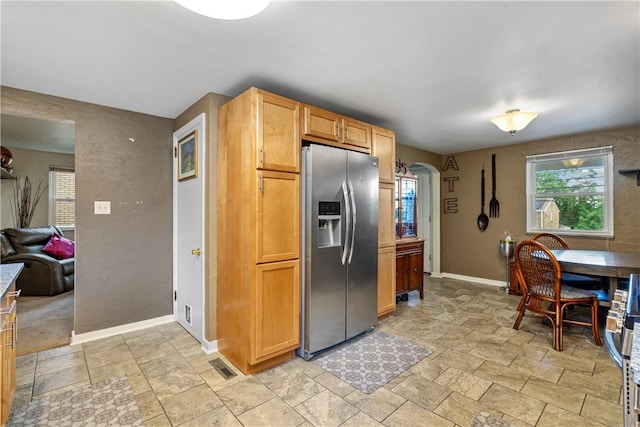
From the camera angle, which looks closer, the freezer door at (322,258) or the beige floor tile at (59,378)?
the beige floor tile at (59,378)

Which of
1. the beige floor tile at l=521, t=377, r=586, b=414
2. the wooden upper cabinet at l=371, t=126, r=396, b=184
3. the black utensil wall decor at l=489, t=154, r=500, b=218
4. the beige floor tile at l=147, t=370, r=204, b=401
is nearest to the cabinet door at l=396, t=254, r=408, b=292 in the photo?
the wooden upper cabinet at l=371, t=126, r=396, b=184

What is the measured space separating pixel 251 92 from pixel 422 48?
1.25 m

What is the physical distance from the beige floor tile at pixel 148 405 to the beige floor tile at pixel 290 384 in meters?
0.67

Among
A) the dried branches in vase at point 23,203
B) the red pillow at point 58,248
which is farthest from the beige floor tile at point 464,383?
the dried branches in vase at point 23,203

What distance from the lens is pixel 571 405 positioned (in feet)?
6.18

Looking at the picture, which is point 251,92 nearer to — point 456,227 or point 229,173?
point 229,173

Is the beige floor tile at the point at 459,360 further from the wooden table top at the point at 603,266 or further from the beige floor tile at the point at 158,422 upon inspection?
the beige floor tile at the point at 158,422

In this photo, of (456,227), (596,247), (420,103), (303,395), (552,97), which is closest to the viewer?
(303,395)

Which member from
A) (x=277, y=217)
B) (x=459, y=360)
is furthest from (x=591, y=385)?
(x=277, y=217)

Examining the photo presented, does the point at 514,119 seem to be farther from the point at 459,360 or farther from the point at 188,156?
the point at 188,156

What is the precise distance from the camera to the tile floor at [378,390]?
5.87ft

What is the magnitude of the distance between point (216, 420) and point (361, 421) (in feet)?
2.85

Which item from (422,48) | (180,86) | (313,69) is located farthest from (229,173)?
(422,48)

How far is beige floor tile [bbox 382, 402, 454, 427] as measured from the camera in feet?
A: 5.65
